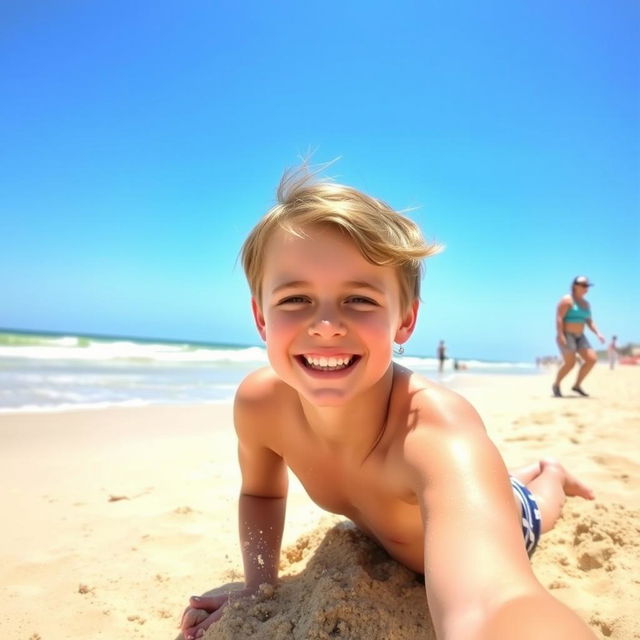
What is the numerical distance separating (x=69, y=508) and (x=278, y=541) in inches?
62.3

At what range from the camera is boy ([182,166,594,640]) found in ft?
3.76

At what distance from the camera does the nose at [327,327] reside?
1541 mm

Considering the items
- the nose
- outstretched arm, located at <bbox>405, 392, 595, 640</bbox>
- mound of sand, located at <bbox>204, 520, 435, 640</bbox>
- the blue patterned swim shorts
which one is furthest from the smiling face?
the blue patterned swim shorts

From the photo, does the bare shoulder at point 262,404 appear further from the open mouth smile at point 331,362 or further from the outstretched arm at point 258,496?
the open mouth smile at point 331,362

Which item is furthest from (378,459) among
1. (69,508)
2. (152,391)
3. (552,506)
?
(152,391)

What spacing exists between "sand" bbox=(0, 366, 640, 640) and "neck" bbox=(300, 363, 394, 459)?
48 centimetres

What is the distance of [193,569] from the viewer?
2375 mm

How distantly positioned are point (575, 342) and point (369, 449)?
304 inches

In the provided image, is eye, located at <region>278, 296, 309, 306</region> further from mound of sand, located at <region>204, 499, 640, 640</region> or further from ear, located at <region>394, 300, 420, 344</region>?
mound of sand, located at <region>204, 499, 640, 640</region>

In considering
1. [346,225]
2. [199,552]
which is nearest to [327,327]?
[346,225]

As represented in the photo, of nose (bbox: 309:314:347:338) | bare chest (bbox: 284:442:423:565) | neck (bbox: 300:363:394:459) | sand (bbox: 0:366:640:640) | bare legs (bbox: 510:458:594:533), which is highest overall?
nose (bbox: 309:314:347:338)

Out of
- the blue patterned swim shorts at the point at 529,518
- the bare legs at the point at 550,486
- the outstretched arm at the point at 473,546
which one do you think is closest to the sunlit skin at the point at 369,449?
the outstretched arm at the point at 473,546

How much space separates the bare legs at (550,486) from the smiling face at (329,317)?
158 centimetres

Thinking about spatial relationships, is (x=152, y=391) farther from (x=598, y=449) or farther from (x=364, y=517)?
(x=364, y=517)
